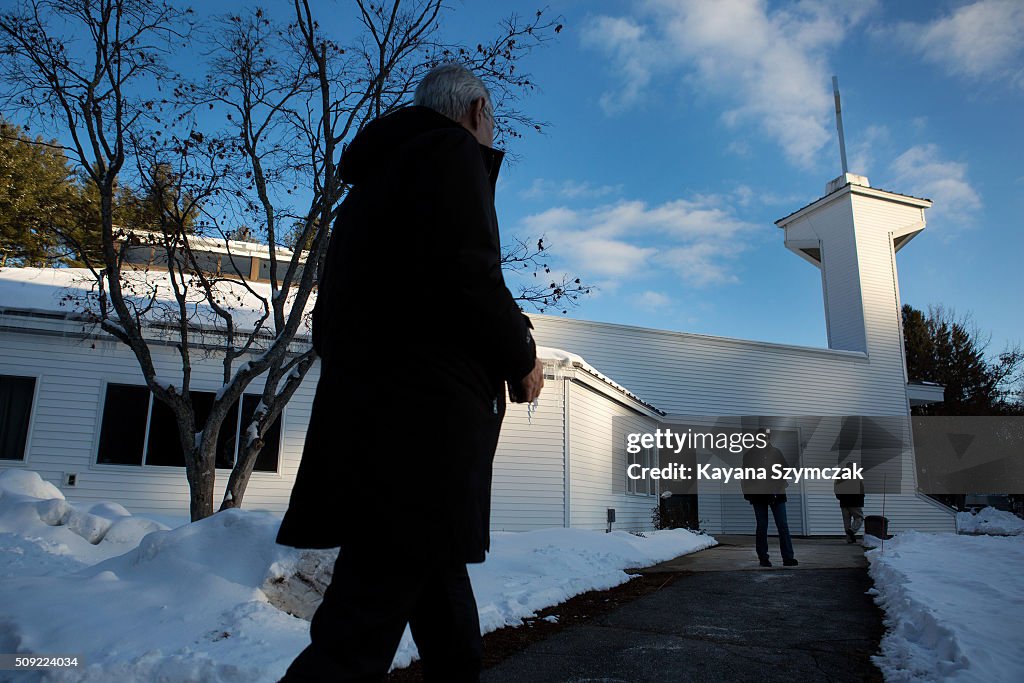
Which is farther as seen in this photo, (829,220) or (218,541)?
(829,220)

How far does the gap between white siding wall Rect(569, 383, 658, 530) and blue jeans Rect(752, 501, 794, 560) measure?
4771 millimetres

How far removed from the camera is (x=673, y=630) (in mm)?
4250

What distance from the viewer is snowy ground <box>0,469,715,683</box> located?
289cm

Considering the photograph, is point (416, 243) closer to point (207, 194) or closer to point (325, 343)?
point (325, 343)

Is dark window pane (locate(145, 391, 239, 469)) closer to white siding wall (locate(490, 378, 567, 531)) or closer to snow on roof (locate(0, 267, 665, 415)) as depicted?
snow on roof (locate(0, 267, 665, 415))

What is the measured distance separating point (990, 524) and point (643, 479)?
1260cm

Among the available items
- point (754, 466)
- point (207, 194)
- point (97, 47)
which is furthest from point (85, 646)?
point (754, 466)

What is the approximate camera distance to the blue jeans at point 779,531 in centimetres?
812

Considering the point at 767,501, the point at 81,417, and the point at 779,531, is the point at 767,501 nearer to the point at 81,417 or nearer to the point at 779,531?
the point at 779,531

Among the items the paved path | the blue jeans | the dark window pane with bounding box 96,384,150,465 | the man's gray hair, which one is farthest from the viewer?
the dark window pane with bounding box 96,384,150,465

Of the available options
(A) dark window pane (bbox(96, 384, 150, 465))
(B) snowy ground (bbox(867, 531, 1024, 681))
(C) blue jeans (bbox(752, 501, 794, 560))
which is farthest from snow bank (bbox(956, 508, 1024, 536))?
(A) dark window pane (bbox(96, 384, 150, 465))

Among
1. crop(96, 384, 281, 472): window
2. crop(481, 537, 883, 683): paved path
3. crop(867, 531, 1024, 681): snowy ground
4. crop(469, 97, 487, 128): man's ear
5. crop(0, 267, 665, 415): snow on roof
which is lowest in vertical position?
crop(481, 537, 883, 683): paved path

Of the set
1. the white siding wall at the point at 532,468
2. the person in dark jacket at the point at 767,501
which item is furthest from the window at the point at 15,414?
the person in dark jacket at the point at 767,501

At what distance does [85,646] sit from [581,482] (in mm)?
11005
